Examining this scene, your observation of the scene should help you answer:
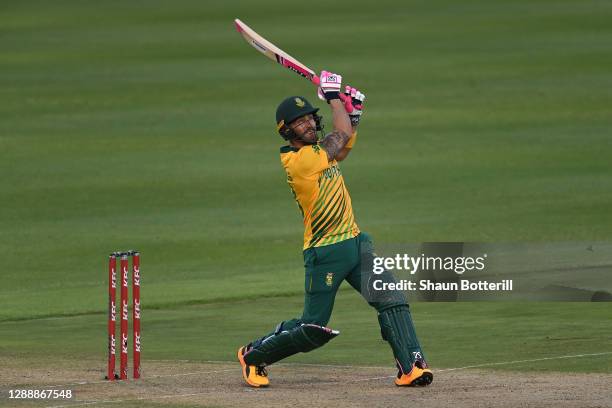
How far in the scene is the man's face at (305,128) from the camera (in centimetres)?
1105

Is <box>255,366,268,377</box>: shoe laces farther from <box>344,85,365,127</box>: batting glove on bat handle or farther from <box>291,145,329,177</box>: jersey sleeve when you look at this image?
<box>344,85,365,127</box>: batting glove on bat handle

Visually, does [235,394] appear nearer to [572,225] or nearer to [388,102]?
[572,225]

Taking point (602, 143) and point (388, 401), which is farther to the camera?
point (602, 143)

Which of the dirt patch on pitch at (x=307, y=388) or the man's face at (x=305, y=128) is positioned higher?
the man's face at (x=305, y=128)

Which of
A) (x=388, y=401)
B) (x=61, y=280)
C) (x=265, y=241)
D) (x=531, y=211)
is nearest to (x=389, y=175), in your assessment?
(x=531, y=211)

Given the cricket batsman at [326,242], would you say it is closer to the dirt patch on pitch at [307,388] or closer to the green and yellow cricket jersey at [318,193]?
the green and yellow cricket jersey at [318,193]

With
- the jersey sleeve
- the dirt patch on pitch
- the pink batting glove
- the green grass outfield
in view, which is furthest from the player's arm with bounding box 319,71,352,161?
the green grass outfield

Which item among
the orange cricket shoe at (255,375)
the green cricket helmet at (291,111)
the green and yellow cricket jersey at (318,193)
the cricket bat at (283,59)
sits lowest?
the orange cricket shoe at (255,375)

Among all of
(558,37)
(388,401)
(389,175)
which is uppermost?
(558,37)

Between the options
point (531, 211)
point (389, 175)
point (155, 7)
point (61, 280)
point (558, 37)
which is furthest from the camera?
point (155, 7)

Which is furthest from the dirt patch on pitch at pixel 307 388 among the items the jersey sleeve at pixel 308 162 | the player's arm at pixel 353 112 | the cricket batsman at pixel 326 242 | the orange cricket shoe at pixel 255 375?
the player's arm at pixel 353 112

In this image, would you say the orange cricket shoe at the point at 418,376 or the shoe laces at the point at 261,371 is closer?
the orange cricket shoe at the point at 418,376

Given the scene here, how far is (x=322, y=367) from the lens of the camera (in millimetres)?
12305

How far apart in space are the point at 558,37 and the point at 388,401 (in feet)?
99.6
